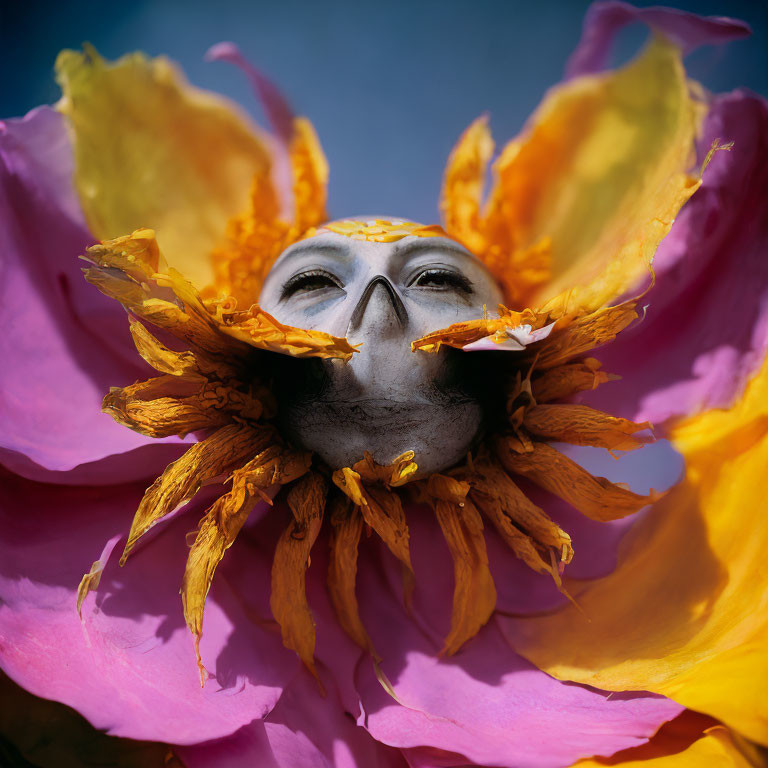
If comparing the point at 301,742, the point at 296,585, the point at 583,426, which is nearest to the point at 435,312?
the point at 583,426

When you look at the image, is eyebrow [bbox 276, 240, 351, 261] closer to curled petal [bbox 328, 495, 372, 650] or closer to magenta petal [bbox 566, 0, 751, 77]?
curled petal [bbox 328, 495, 372, 650]

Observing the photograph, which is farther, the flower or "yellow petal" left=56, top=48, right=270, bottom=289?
"yellow petal" left=56, top=48, right=270, bottom=289

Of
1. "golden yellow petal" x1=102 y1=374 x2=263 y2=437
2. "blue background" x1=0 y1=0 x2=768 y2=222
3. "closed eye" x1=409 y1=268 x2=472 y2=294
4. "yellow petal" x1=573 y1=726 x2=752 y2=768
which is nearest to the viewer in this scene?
"yellow petal" x1=573 y1=726 x2=752 y2=768

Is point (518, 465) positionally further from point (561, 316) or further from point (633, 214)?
point (633, 214)

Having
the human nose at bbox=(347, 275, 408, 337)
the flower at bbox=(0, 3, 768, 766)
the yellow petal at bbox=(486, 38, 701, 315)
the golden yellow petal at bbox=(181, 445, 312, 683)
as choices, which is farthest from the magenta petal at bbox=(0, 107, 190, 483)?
the yellow petal at bbox=(486, 38, 701, 315)

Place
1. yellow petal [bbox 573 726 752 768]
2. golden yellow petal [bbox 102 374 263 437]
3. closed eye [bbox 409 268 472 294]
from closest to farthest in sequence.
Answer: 1. yellow petal [bbox 573 726 752 768]
2. golden yellow petal [bbox 102 374 263 437]
3. closed eye [bbox 409 268 472 294]

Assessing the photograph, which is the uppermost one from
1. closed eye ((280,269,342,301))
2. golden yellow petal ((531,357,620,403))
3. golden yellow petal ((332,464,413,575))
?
closed eye ((280,269,342,301))

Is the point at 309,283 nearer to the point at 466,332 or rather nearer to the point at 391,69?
the point at 466,332

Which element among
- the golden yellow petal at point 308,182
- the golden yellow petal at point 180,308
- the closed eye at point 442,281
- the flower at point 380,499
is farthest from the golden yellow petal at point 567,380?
the golden yellow petal at point 308,182
